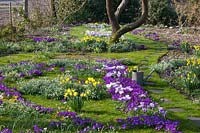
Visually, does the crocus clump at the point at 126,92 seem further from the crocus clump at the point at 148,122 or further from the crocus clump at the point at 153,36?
the crocus clump at the point at 153,36

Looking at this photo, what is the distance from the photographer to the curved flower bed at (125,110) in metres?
6.45

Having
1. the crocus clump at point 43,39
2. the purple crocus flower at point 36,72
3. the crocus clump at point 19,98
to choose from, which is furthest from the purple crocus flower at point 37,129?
the crocus clump at point 43,39

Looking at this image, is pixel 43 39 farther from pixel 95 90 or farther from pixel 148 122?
Result: pixel 148 122

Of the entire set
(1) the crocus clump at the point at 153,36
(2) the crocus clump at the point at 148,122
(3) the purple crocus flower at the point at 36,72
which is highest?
(1) the crocus clump at the point at 153,36

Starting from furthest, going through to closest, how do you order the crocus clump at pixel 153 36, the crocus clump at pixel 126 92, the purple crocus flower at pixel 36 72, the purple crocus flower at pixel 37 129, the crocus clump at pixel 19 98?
the crocus clump at pixel 153 36, the purple crocus flower at pixel 36 72, the crocus clump at pixel 126 92, the crocus clump at pixel 19 98, the purple crocus flower at pixel 37 129

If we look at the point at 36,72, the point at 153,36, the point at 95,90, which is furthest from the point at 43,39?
the point at 95,90

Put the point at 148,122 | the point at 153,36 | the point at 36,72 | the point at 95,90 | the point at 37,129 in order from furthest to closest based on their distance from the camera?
the point at 153,36 → the point at 36,72 → the point at 95,90 → the point at 148,122 → the point at 37,129

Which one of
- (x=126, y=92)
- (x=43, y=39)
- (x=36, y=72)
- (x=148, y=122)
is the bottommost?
(x=148, y=122)

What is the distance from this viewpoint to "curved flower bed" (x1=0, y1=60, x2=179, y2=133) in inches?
254

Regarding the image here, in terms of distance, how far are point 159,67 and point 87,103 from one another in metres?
3.40

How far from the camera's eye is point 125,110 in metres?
7.39

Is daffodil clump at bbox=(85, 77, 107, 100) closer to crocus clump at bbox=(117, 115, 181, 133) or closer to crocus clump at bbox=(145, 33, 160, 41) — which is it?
crocus clump at bbox=(117, 115, 181, 133)

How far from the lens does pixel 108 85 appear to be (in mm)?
8844

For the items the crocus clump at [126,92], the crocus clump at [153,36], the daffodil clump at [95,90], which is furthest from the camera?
the crocus clump at [153,36]
